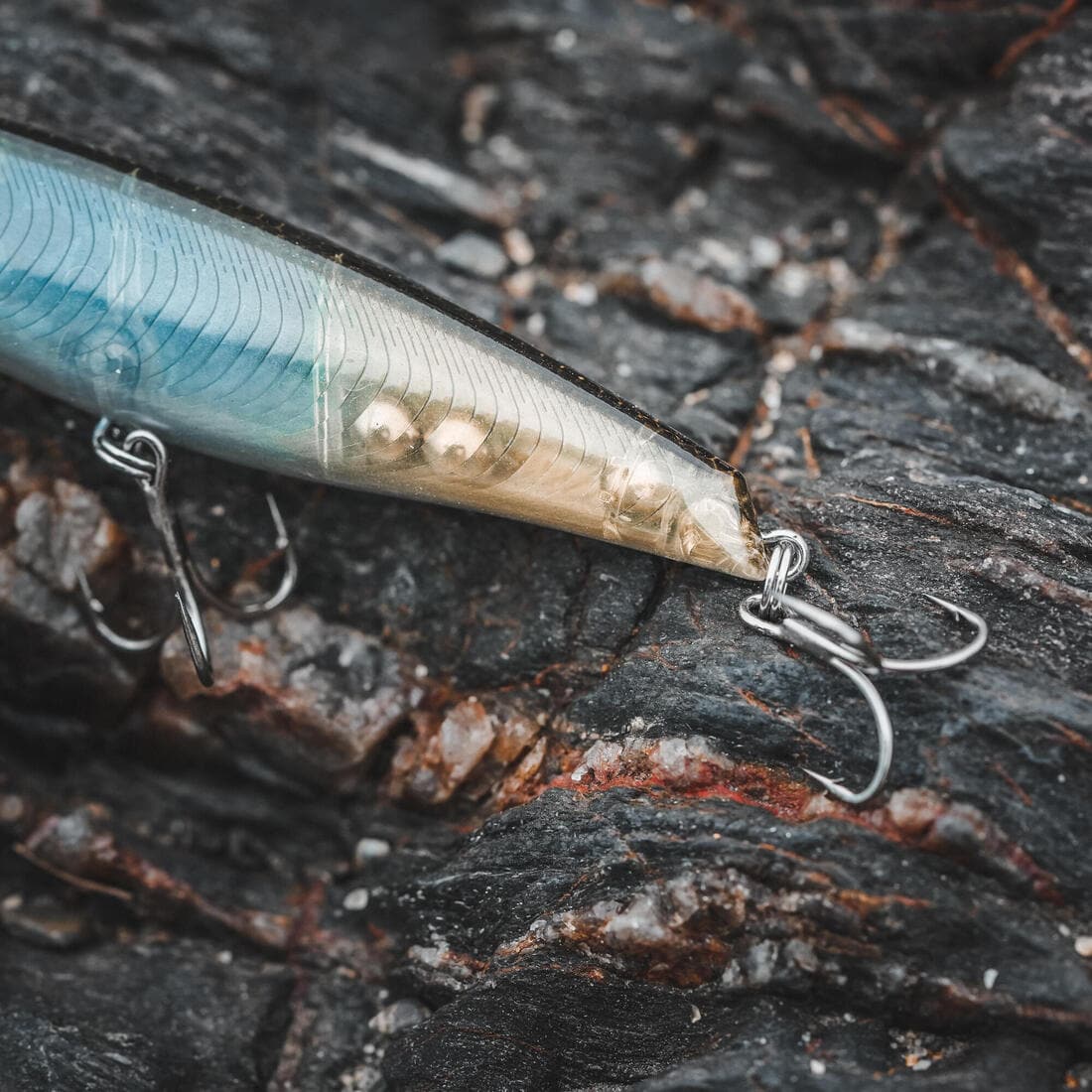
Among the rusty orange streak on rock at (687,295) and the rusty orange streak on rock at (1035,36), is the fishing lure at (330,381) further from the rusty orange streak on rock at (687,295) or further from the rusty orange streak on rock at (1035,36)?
the rusty orange streak on rock at (1035,36)

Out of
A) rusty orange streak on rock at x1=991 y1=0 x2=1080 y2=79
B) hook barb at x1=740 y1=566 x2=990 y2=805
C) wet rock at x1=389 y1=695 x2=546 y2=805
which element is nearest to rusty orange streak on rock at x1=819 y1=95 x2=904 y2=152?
rusty orange streak on rock at x1=991 y1=0 x2=1080 y2=79

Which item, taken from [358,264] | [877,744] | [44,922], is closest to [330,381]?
[358,264]

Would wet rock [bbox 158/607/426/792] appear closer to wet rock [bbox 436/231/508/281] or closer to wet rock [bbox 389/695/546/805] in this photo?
wet rock [bbox 389/695/546/805]

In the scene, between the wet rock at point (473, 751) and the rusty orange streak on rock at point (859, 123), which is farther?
the rusty orange streak on rock at point (859, 123)

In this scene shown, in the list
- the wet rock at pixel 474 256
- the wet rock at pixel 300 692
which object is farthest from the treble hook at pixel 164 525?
the wet rock at pixel 474 256

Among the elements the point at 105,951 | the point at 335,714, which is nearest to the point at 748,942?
the point at 335,714

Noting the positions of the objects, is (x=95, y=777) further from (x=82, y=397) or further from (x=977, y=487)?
(x=977, y=487)

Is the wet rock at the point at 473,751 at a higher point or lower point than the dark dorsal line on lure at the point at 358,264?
lower

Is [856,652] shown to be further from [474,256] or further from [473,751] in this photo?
[474,256]

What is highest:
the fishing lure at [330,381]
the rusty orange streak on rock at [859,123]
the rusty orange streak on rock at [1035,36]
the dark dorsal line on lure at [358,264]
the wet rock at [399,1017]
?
the rusty orange streak on rock at [1035,36]
